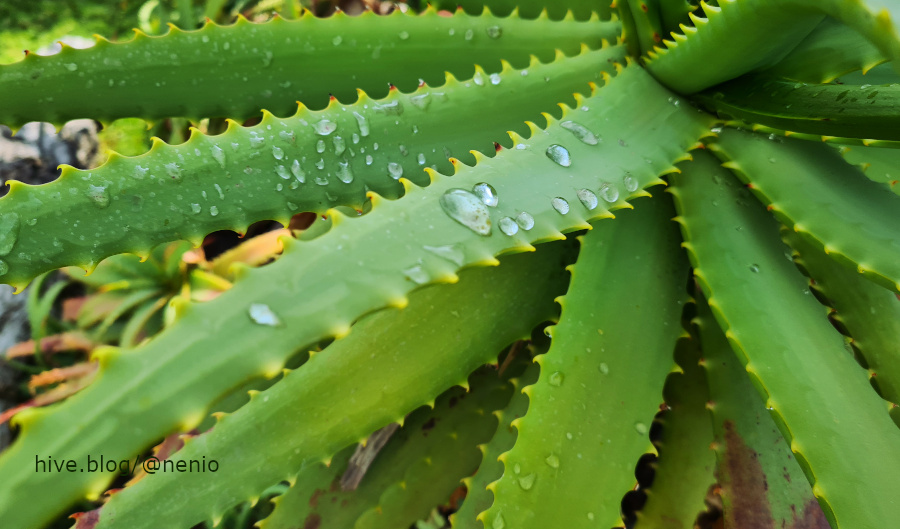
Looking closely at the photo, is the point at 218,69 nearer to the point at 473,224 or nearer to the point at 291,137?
the point at 291,137

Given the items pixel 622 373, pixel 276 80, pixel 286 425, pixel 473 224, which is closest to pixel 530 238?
pixel 473 224

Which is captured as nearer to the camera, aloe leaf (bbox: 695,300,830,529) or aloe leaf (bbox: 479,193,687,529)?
aloe leaf (bbox: 479,193,687,529)

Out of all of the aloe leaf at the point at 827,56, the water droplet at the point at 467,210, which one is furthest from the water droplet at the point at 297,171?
the aloe leaf at the point at 827,56

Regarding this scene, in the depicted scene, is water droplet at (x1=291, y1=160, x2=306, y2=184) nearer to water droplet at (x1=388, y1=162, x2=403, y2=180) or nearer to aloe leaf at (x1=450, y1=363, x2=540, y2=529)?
water droplet at (x1=388, y1=162, x2=403, y2=180)

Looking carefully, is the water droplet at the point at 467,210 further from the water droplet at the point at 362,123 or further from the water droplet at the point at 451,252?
the water droplet at the point at 362,123

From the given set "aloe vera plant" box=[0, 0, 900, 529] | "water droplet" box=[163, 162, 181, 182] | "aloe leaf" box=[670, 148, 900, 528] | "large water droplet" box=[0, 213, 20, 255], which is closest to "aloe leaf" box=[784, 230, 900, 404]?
"aloe vera plant" box=[0, 0, 900, 529]

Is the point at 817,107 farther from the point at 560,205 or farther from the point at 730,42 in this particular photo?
the point at 560,205

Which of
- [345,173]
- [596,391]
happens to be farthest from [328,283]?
[596,391]
